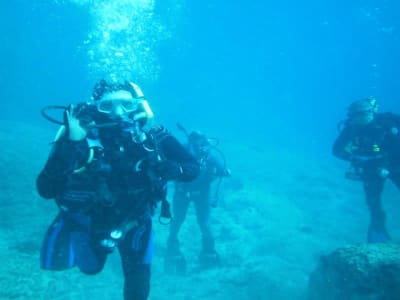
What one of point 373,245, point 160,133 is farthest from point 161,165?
point 373,245

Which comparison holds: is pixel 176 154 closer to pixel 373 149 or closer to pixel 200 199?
pixel 200 199

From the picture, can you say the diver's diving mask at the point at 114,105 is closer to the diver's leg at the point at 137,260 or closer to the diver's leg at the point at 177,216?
the diver's leg at the point at 137,260

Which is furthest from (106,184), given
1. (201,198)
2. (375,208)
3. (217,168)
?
(375,208)

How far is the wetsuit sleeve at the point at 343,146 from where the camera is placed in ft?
26.6

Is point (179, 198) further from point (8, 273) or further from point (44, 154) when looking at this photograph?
point (44, 154)

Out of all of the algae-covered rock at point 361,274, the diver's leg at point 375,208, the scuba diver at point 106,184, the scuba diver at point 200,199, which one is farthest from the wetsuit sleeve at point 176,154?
the diver's leg at point 375,208

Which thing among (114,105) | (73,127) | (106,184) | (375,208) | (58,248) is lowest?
(58,248)

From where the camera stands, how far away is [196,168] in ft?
13.8

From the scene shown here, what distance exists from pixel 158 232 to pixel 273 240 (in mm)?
3673

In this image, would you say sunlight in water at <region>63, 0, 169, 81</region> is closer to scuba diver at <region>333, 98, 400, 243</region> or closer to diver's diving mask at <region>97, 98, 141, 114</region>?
scuba diver at <region>333, 98, 400, 243</region>

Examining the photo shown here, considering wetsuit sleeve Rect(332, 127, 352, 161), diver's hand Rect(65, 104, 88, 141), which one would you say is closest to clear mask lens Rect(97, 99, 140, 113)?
diver's hand Rect(65, 104, 88, 141)

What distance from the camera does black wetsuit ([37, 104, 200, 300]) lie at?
3.39 metres

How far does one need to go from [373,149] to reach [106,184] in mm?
6554

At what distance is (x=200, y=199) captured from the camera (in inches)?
321
